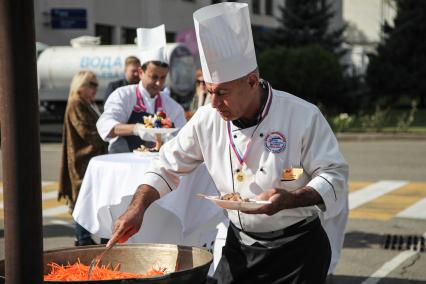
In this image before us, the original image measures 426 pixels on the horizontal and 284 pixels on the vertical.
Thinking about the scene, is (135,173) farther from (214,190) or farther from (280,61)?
(280,61)

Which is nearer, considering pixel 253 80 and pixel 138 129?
pixel 253 80

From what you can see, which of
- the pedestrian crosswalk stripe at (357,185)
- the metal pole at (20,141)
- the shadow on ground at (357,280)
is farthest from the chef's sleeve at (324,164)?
the pedestrian crosswalk stripe at (357,185)

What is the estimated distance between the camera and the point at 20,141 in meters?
2.12

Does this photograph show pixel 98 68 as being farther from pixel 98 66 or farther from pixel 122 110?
pixel 122 110

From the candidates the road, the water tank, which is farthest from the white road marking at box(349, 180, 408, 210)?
the water tank

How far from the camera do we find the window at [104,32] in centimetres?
3256

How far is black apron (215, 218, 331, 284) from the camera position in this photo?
3344mm

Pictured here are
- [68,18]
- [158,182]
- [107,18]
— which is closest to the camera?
[158,182]

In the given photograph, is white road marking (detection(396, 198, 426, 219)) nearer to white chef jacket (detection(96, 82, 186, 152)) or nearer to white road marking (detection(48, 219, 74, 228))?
white chef jacket (detection(96, 82, 186, 152))

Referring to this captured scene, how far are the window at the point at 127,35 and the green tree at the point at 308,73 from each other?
7.33 m

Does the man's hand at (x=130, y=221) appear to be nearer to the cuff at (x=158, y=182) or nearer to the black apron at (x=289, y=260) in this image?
the cuff at (x=158, y=182)

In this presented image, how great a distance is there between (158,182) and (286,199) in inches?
30.4

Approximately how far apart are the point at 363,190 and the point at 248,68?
30.3 ft

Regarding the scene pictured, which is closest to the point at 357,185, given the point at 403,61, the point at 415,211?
the point at 415,211
